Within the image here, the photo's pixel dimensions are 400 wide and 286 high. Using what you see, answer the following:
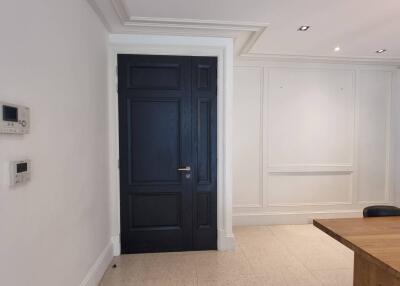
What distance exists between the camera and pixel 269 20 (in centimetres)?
265

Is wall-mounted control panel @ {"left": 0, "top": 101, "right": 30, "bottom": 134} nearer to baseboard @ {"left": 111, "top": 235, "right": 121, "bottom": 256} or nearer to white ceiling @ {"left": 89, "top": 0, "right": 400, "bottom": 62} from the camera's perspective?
white ceiling @ {"left": 89, "top": 0, "right": 400, "bottom": 62}

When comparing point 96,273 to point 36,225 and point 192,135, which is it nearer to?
point 36,225

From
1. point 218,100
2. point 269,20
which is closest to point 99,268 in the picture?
point 218,100

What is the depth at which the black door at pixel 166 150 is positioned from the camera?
307 cm

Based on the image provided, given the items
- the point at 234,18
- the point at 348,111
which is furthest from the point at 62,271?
the point at 348,111

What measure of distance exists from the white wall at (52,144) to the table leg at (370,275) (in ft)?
6.44

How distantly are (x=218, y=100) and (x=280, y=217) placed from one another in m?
2.26

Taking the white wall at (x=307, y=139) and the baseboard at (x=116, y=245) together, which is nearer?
the baseboard at (x=116, y=245)

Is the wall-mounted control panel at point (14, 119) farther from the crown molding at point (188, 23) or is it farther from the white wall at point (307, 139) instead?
the white wall at point (307, 139)

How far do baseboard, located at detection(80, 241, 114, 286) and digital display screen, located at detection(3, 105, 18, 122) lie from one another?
157 cm

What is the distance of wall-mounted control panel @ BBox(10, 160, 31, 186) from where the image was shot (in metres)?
1.26

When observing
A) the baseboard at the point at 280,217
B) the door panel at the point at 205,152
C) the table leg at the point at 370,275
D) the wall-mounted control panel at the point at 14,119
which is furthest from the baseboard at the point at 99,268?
the table leg at the point at 370,275

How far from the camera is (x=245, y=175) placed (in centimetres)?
408

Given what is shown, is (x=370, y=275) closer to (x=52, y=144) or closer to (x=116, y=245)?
(x=52, y=144)
